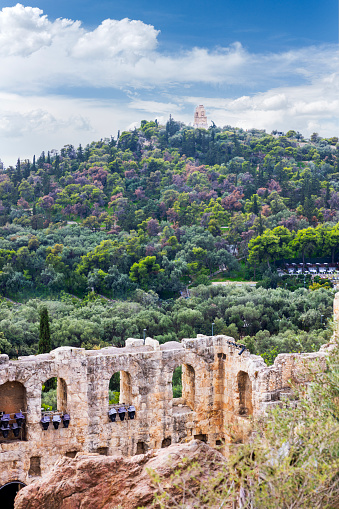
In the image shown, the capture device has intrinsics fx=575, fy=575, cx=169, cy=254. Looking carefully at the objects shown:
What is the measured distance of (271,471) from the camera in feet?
45.4

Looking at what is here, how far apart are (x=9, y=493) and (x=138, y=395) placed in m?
6.59

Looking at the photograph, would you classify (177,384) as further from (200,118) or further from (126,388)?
(200,118)

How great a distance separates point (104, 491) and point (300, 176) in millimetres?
94472

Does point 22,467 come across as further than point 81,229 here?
No

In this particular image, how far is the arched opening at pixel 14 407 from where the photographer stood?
2305cm

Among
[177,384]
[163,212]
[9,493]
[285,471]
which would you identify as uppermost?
[163,212]

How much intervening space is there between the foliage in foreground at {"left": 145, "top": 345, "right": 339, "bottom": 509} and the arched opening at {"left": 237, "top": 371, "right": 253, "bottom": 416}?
9.83 meters

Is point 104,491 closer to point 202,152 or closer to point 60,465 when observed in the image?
point 60,465

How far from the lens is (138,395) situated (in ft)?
81.9

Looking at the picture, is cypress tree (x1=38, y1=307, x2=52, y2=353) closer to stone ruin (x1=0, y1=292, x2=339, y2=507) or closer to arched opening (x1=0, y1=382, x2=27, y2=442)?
stone ruin (x1=0, y1=292, x2=339, y2=507)

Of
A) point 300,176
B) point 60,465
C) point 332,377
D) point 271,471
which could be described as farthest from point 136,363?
point 300,176

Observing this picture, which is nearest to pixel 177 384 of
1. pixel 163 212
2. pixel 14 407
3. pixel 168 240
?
pixel 14 407

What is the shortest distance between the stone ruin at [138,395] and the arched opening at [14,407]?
41 mm

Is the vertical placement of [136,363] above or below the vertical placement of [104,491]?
above
